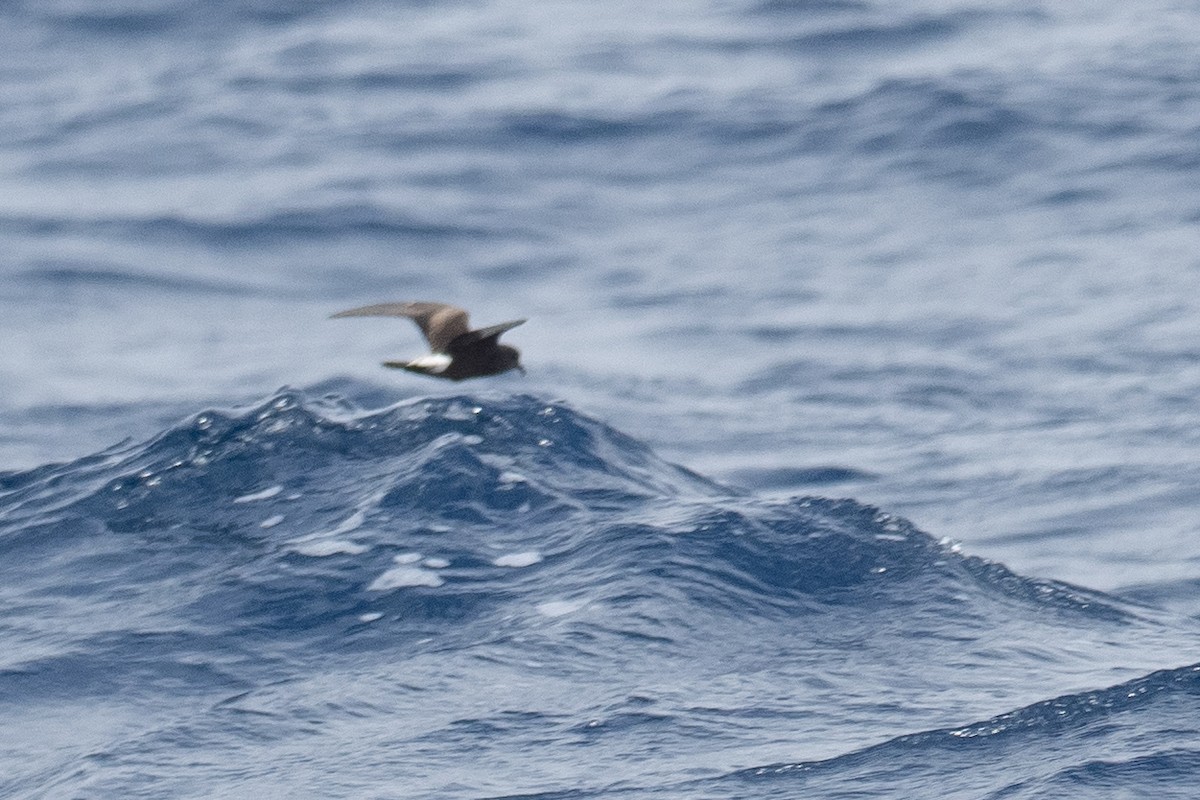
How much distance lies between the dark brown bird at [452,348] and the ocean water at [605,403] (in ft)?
4.03

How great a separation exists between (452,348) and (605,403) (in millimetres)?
5736

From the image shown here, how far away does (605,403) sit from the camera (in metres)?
15.4

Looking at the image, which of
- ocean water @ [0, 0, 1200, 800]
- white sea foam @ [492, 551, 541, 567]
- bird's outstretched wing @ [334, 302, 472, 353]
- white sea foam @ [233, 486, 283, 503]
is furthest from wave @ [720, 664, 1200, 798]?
white sea foam @ [233, 486, 283, 503]

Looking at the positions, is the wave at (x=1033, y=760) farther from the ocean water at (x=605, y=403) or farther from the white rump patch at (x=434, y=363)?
the white rump patch at (x=434, y=363)

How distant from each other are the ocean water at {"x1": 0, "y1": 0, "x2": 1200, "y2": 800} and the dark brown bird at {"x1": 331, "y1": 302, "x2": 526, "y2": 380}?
4.03 feet

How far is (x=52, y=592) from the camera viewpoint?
35.0ft

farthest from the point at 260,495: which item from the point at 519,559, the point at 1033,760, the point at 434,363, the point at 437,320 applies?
the point at 1033,760

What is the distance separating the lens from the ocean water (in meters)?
8.89

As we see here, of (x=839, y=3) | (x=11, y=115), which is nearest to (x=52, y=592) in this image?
(x=11, y=115)

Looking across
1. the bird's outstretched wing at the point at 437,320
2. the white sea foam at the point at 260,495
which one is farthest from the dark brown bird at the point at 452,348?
the white sea foam at the point at 260,495

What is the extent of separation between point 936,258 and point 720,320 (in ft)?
7.69

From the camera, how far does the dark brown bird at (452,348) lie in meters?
9.70

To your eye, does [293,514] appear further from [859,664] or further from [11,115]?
[11,115]

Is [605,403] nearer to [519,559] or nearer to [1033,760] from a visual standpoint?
[519,559]
